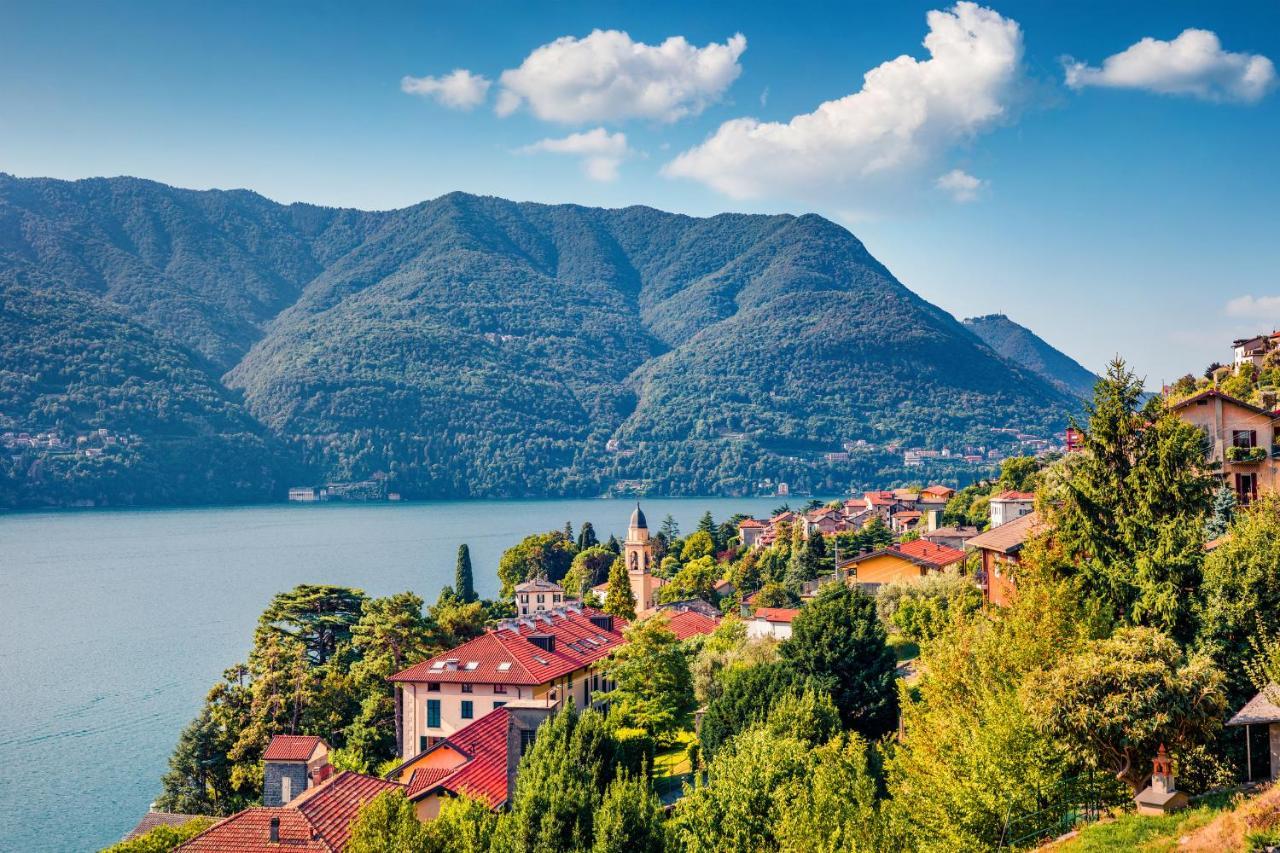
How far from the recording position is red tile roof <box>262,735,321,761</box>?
23.7 m

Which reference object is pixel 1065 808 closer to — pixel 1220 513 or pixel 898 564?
pixel 1220 513

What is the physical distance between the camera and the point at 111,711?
6575 cm

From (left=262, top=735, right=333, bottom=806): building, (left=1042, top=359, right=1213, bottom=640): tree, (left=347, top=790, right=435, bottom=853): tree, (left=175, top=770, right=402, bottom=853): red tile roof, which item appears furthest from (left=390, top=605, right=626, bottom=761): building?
(left=1042, top=359, right=1213, bottom=640): tree

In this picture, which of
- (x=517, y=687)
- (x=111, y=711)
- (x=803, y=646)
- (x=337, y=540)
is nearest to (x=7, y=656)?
(x=111, y=711)

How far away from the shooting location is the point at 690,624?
56.1 metres

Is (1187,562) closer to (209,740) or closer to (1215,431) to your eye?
(1215,431)

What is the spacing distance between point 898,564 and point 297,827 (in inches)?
1564

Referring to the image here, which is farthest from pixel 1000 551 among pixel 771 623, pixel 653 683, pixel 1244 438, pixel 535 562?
pixel 535 562

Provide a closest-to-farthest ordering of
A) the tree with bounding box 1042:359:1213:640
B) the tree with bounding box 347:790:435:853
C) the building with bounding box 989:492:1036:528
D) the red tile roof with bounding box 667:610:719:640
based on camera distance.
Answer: the tree with bounding box 347:790:435:853
the tree with bounding box 1042:359:1213:640
the red tile roof with bounding box 667:610:719:640
the building with bounding box 989:492:1036:528

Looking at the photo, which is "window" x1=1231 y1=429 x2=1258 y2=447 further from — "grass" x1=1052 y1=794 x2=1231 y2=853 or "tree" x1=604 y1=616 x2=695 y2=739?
"grass" x1=1052 y1=794 x2=1231 y2=853

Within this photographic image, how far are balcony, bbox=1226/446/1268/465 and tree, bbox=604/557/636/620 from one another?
36.3m

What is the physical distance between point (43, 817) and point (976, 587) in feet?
134

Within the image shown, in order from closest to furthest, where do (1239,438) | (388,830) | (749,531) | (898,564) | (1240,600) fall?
(388,830)
(1240,600)
(1239,438)
(898,564)
(749,531)

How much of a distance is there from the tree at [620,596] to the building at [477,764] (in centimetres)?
3079
